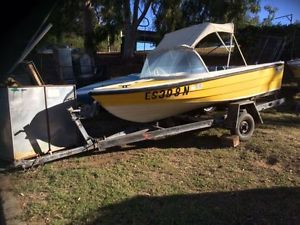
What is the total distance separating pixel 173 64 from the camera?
875 centimetres

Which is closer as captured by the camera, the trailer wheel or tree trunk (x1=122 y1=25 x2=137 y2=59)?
the trailer wheel

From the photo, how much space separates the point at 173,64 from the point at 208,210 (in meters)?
4.17

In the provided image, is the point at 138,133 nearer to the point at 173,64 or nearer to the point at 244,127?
the point at 173,64

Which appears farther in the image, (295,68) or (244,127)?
(295,68)

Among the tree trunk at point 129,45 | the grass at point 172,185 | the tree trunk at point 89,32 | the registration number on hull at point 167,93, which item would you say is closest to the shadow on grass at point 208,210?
the grass at point 172,185

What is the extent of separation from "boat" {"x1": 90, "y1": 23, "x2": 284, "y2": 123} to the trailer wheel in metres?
0.60

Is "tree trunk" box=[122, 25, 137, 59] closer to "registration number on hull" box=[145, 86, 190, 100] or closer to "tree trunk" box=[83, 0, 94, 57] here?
"tree trunk" box=[83, 0, 94, 57]

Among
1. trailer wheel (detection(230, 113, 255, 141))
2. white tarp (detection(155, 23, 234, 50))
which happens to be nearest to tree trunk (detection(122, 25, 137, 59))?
white tarp (detection(155, 23, 234, 50))

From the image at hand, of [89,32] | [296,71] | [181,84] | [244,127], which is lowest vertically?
[244,127]

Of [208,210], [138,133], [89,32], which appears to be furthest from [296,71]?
[89,32]

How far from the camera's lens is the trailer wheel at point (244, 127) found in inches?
323

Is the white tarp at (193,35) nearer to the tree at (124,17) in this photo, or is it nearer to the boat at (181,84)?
the boat at (181,84)

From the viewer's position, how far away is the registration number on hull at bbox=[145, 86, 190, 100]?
7.71 m

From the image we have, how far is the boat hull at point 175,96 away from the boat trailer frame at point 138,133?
0.28m
